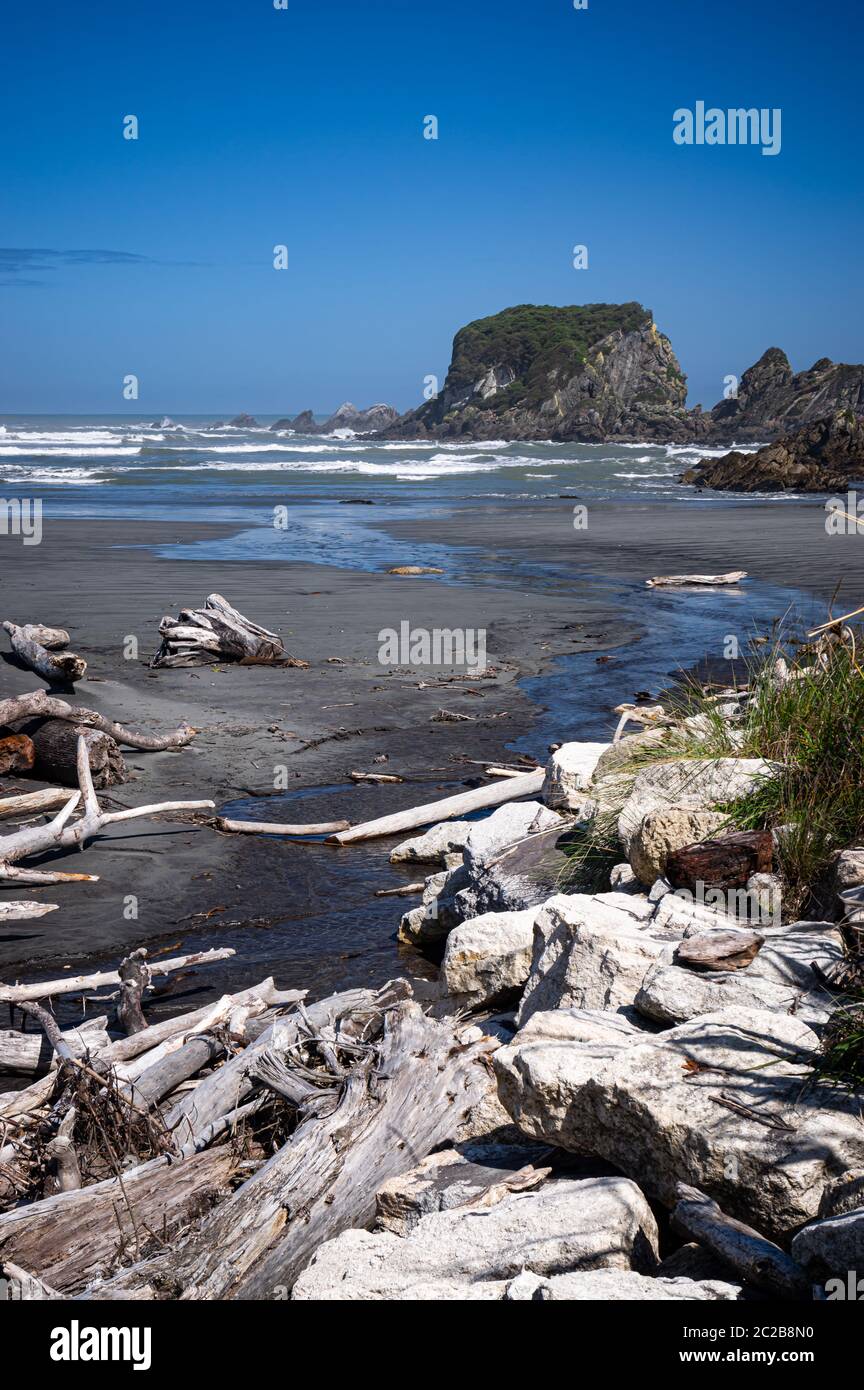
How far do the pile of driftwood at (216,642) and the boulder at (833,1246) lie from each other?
1062 cm

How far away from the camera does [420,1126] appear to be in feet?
12.3

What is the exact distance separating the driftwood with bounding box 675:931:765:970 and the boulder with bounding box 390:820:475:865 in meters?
3.66

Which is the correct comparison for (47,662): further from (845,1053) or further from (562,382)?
(562,382)

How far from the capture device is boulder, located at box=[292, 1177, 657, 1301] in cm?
282

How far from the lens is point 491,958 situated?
506cm

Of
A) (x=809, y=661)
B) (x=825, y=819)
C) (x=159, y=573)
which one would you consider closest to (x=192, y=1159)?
(x=825, y=819)

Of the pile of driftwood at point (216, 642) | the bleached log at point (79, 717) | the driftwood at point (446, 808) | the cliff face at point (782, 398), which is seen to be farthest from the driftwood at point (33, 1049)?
the cliff face at point (782, 398)

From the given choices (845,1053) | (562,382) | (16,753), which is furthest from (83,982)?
(562,382)

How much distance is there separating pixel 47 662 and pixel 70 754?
2.34 meters

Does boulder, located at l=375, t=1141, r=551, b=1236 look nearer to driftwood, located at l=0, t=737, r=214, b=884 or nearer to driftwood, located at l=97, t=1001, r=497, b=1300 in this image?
driftwood, located at l=97, t=1001, r=497, b=1300

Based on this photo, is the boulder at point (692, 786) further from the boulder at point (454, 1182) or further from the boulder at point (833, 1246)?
the boulder at point (833, 1246)

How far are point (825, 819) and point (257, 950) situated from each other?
10.7ft
